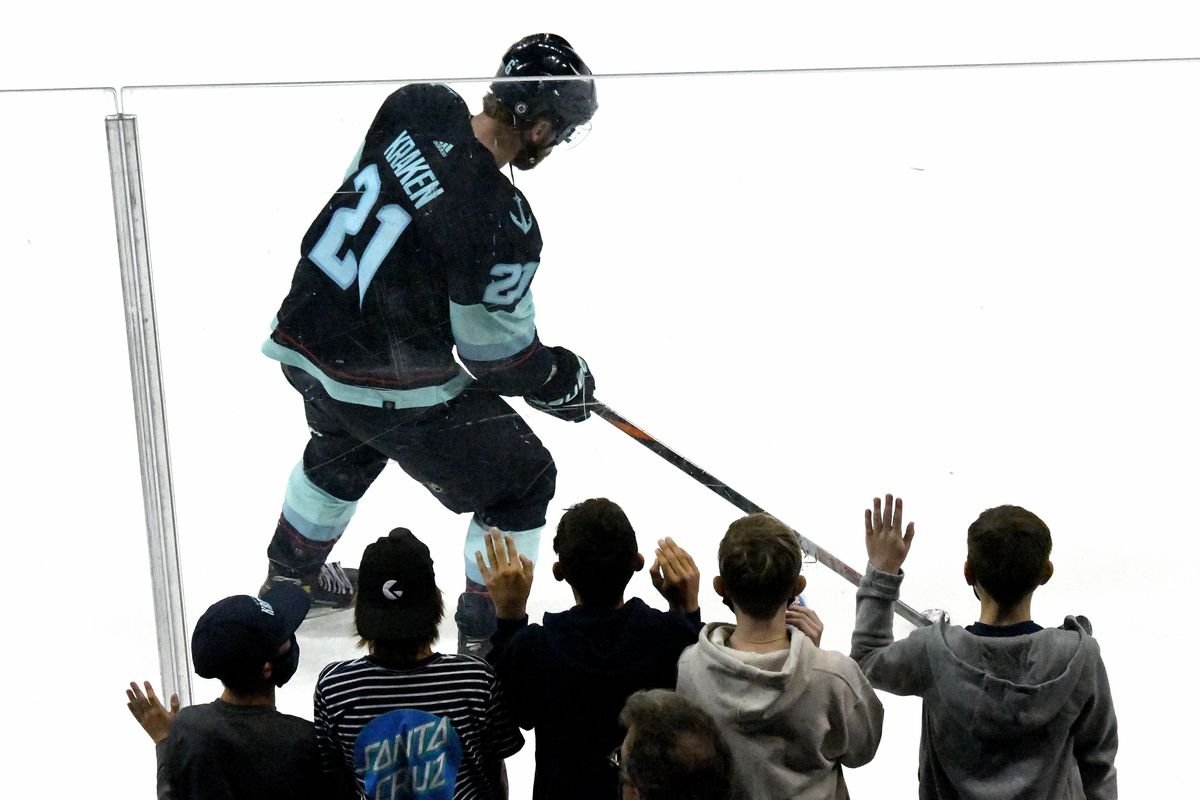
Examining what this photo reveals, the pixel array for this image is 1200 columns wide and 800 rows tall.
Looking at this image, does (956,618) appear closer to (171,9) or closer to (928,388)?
(928,388)

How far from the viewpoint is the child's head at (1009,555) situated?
1.71 metres

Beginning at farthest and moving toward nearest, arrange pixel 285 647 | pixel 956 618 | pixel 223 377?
pixel 956 618 < pixel 223 377 < pixel 285 647

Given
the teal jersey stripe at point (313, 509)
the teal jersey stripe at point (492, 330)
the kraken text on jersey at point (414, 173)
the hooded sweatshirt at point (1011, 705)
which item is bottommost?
the hooded sweatshirt at point (1011, 705)

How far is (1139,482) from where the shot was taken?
2.48m

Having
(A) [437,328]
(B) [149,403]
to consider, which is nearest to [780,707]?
(A) [437,328]

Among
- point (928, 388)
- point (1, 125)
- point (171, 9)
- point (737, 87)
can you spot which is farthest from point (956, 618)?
point (171, 9)

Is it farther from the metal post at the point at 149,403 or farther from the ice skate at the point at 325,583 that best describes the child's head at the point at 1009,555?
the metal post at the point at 149,403

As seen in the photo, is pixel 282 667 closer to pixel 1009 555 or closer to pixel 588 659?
pixel 588 659

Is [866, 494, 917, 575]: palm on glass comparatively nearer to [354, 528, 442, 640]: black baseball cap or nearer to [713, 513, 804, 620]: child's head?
[713, 513, 804, 620]: child's head

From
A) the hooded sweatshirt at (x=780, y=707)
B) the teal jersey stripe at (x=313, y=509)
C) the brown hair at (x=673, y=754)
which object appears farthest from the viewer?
the teal jersey stripe at (x=313, y=509)

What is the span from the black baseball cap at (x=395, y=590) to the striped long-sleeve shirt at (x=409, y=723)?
1.9 inches

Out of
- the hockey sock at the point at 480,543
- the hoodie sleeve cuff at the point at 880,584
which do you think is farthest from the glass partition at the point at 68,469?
the hoodie sleeve cuff at the point at 880,584

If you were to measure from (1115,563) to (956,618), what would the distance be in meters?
0.30

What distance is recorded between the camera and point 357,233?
2.21 metres
